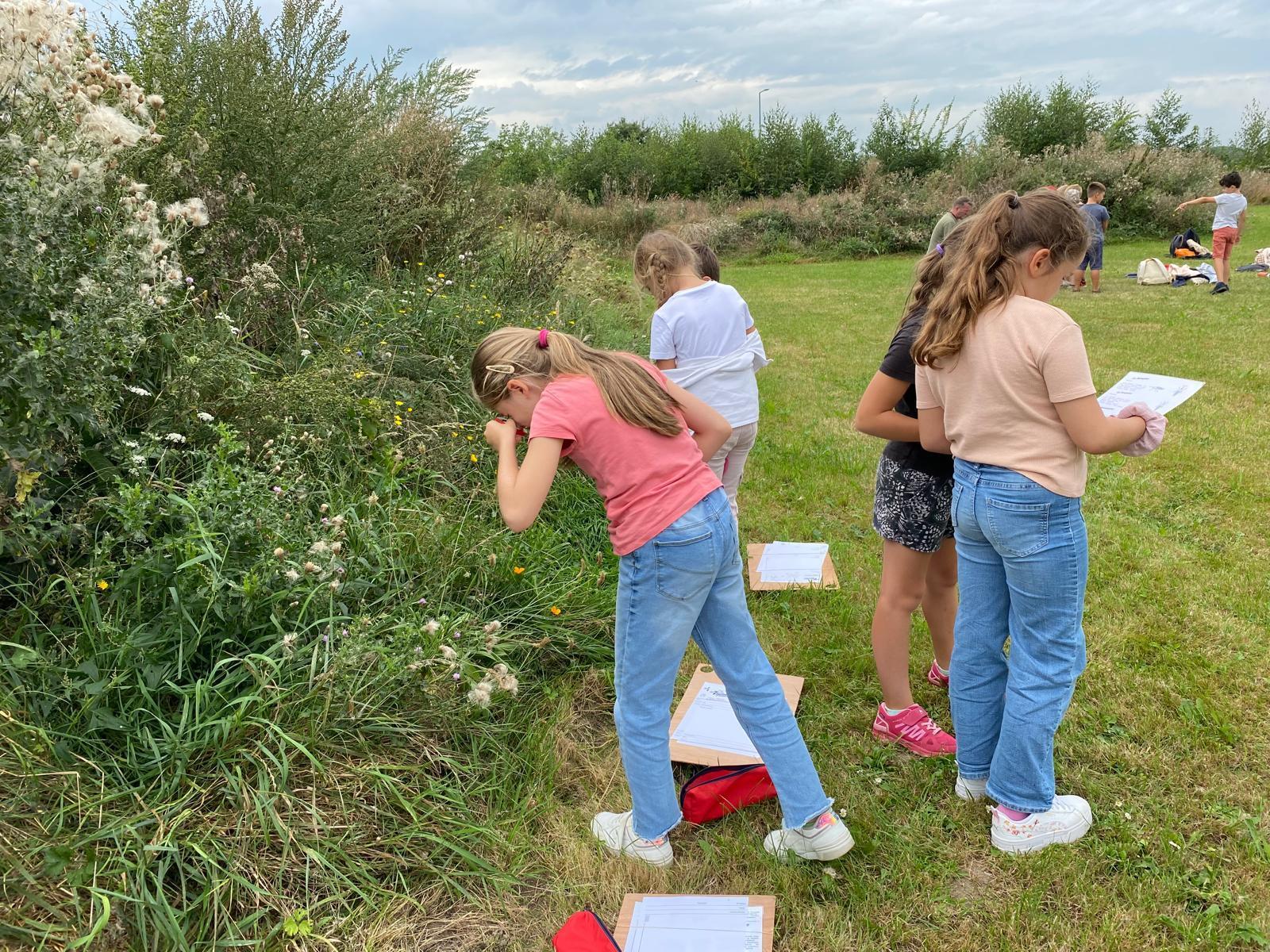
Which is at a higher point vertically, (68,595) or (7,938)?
(68,595)

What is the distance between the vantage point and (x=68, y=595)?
2598 millimetres

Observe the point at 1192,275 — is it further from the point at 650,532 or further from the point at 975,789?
the point at 650,532

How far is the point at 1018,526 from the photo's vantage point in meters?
2.22

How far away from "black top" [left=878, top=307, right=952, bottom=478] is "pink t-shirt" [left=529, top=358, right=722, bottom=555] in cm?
80

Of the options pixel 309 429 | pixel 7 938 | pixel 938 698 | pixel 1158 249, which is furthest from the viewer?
pixel 1158 249

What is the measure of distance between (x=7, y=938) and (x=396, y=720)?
1065 mm

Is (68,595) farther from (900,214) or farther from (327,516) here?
(900,214)

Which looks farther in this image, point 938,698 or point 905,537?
point 938,698

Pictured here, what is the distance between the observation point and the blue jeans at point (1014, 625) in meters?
2.22

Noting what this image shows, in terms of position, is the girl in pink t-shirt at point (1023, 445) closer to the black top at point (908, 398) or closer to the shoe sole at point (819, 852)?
the black top at point (908, 398)

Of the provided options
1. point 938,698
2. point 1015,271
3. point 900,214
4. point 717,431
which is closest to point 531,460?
point 717,431

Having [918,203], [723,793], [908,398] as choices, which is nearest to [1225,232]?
[918,203]

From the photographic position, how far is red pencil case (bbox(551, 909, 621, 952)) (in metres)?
2.14

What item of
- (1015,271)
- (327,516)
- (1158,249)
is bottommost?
(1158,249)
